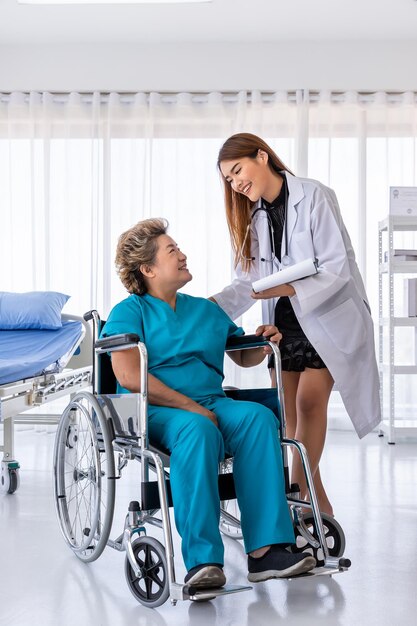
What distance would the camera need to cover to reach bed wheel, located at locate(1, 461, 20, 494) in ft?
10.1

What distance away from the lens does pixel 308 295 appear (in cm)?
215

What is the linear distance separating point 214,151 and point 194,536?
345 cm

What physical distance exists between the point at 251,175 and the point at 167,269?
1.23ft

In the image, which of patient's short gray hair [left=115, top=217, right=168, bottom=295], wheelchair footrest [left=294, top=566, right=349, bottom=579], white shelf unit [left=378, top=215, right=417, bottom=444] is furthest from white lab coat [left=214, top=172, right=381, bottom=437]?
white shelf unit [left=378, top=215, right=417, bottom=444]

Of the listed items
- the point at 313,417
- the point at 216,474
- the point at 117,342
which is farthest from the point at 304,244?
the point at 216,474

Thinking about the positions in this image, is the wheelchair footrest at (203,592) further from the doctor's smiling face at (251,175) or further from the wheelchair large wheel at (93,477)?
the doctor's smiling face at (251,175)

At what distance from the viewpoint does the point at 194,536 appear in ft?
5.66

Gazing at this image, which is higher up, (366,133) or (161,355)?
(366,133)

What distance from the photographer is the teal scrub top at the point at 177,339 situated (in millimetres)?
2105

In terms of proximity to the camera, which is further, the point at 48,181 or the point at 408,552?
the point at 48,181

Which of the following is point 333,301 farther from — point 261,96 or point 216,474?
point 261,96

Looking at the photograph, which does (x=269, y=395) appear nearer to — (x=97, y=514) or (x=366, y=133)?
(x=97, y=514)

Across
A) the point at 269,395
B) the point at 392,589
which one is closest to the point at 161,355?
the point at 269,395

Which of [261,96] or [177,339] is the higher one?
[261,96]
